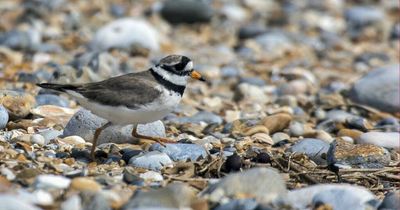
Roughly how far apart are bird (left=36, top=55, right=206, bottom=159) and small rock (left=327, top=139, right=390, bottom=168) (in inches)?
51.4

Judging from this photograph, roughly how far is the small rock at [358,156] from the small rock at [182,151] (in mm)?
1025

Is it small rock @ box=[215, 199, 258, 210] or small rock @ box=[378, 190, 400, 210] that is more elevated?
small rock @ box=[215, 199, 258, 210]

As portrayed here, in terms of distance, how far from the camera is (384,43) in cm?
1437

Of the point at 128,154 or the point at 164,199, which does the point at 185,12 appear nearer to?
the point at 128,154

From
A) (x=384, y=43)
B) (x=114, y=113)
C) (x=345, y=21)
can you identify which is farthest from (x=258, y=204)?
(x=345, y=21)

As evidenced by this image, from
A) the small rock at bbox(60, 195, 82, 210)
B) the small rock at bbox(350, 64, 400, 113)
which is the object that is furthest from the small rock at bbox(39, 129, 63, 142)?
the small rock at bbox(350, 64, 400, 113)

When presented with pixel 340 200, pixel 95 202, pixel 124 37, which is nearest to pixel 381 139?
pixel 340 200

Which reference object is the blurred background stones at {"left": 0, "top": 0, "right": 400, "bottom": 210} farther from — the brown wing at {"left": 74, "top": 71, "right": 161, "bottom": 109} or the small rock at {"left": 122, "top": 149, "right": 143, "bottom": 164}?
the brown wing at {"left": 74, "top": 71, "right": 161, "bottom": 109}

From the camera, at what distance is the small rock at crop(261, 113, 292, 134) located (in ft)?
26.0

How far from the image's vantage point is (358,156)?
21.6 feet

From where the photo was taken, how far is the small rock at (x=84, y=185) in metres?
5.00

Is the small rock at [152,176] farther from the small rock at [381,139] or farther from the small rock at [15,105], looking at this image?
the small rock at [381,139]

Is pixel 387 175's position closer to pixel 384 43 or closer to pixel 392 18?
pixel 384 43

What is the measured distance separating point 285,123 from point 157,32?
17.6 ft
